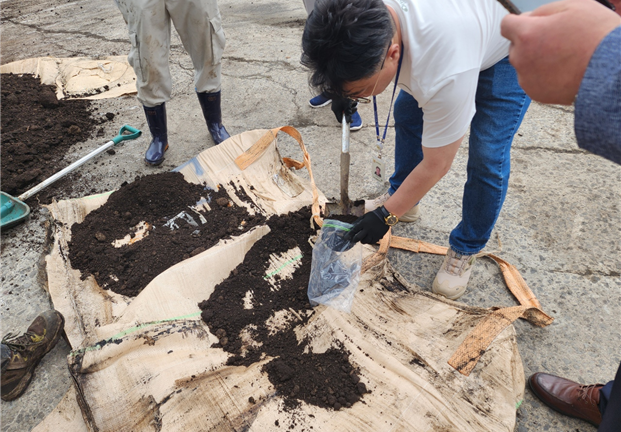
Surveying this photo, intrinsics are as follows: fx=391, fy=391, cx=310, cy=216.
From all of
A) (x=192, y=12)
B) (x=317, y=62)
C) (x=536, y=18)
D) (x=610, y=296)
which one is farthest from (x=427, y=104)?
(x=192, y=12)

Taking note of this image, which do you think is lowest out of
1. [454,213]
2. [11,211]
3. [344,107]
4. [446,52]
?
[454,213]

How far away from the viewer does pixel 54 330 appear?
4.91ft

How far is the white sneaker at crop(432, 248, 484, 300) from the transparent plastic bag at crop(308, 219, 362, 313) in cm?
43

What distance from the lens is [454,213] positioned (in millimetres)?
2219

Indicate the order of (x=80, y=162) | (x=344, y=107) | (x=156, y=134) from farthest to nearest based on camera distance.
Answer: (x=156, y=134) < (x=80, y=162) < (x=344, y=107)

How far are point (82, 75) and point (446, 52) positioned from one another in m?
3.48

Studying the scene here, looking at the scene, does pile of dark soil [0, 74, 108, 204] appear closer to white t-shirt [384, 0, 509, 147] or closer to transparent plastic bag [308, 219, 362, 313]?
transparent plastic bag [308, 219, 362, 313]

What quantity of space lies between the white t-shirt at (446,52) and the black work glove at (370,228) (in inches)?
13.5

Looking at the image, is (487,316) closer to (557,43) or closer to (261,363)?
(261,363)

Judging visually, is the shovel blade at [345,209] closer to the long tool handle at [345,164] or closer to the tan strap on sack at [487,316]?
the long tool handle at [345,164]

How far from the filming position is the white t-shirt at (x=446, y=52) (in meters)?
1.05

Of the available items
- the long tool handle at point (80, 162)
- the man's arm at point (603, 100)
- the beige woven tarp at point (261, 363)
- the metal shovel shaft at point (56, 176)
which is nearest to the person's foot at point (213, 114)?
the long tool handle at point (80, 162)

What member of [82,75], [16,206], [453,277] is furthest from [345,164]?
[82,75]

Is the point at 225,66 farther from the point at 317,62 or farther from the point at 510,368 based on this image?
the point at 510,368
